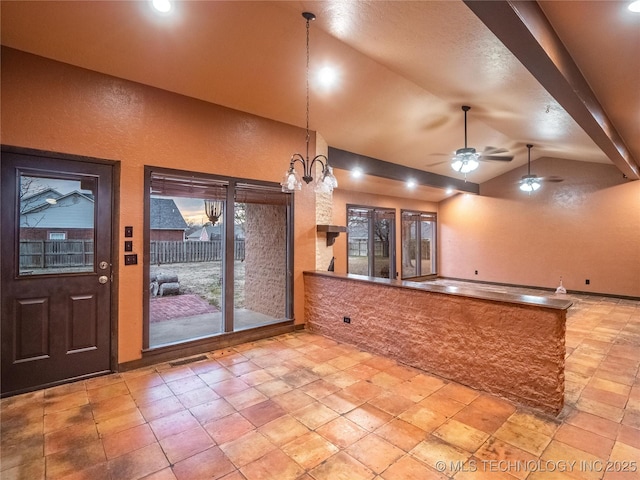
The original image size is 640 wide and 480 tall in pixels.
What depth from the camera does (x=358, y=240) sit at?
27.1 feet

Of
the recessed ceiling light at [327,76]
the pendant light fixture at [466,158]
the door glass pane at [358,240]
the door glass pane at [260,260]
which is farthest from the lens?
the door glass pane at [358,240]

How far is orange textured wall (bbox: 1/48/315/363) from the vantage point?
2.87 meters

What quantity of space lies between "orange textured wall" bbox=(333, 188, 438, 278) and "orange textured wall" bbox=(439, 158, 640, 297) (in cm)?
198

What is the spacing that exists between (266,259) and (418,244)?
5792mm

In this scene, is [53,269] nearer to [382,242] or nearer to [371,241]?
[371,241]

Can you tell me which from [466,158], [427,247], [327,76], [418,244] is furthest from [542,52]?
[427,247]

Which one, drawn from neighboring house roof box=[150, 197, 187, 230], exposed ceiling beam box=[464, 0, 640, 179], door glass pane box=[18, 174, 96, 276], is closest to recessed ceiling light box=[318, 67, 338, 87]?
exposed ceiling beam box=[464, 0, 640, 179]

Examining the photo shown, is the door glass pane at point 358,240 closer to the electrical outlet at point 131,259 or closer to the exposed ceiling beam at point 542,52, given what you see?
the exposed ceiling beam at point 542,52

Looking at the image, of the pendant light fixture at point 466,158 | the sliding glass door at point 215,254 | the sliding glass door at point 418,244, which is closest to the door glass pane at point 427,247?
the sliding glass door at point 418,244

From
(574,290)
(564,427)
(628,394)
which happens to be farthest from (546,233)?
(564,427)

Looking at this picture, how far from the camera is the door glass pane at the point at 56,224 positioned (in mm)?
2938

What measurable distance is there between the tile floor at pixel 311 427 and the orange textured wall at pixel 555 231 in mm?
4949

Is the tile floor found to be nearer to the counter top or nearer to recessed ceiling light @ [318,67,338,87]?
the counter top

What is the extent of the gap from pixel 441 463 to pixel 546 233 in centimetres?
808
